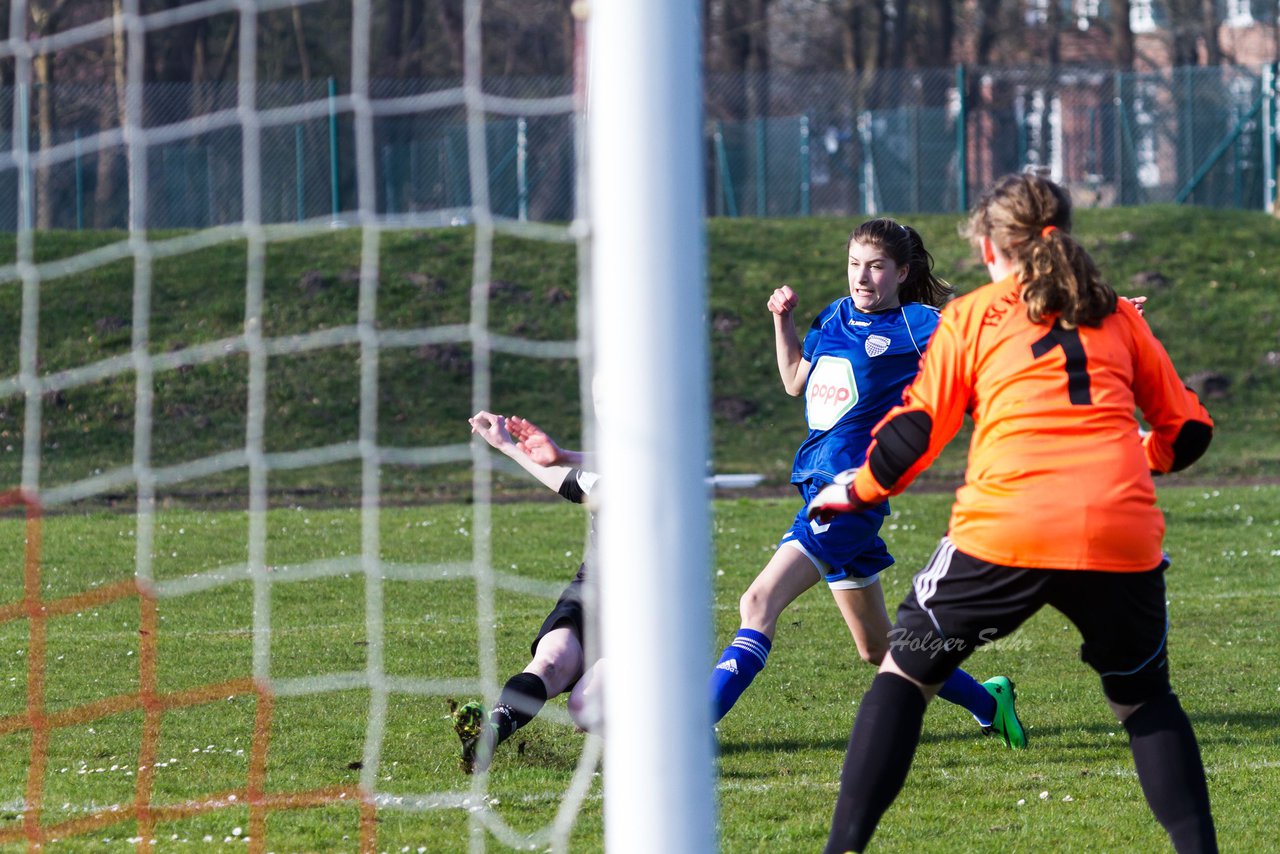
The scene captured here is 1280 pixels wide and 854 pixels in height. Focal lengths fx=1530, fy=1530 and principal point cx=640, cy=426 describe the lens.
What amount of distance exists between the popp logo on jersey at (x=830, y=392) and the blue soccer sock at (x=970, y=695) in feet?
3.11

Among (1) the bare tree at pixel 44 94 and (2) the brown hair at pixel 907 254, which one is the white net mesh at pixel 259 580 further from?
(1) the bare tree at pixel 44 94

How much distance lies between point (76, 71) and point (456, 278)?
10.5 meters

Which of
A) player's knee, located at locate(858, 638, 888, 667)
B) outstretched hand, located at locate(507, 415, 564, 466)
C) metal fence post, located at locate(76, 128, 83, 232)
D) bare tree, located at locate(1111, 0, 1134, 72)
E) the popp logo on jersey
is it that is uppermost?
bare tree, located at locate(1111, 0, 1134, 72)

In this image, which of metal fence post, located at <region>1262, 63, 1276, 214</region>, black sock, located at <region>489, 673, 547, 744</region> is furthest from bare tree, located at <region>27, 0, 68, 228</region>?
metal fence post, located at <region>1262, 63, 1276, 214</region>

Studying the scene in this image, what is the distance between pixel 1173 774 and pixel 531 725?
2536 mm

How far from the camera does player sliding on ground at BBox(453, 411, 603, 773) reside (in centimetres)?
427

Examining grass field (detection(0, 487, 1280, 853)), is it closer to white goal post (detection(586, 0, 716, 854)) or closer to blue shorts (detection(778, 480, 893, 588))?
white goal post (detection(586, 0, 716, 854))

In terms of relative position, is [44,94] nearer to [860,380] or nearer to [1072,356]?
[860,380]

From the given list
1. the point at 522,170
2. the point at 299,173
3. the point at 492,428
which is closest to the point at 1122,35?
the point at 522,170

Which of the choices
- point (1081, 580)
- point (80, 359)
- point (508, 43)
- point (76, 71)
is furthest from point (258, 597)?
point (508, 43)

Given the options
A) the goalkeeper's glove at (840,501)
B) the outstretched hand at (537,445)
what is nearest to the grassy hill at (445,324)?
Answer: the outstretched hand at (537,445)

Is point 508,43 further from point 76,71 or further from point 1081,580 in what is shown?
point 1081,580

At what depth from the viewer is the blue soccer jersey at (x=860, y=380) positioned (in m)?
4.88

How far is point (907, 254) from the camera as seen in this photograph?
4965 millimetres
